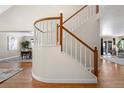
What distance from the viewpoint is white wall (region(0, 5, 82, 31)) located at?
822 centimetres

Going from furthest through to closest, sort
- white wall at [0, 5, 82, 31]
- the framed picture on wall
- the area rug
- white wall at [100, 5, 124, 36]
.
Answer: the framed picture on wall → white wall at [0, 5, 82, 31] → white wall at [100, 5, 124, 36] → the area rug

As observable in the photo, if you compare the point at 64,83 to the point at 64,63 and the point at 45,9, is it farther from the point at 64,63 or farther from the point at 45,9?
the point at 45,9

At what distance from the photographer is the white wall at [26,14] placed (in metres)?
8.22

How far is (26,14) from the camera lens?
27.7 ft

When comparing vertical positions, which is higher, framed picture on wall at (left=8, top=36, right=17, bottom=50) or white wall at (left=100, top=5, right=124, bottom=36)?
Result: white wall at (left=100, top=5, right=124, bottom=36)

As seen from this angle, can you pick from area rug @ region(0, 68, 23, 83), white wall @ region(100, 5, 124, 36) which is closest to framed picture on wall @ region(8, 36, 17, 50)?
area rug @ region(0, 68, 23, 83)

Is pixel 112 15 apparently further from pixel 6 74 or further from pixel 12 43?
pixel 12 43

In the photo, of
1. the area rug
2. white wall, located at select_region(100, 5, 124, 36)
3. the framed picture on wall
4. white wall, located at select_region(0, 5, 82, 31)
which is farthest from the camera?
the framed picture on wall

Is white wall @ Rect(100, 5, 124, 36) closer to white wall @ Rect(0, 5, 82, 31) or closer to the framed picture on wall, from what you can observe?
white wall @ Rect(0, 5, 82, 31)

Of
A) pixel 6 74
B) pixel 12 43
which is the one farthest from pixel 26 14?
pixel 12 43

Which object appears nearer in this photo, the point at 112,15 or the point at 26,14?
the point at 112,15

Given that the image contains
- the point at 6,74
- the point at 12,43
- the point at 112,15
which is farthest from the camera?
the point at 12,43

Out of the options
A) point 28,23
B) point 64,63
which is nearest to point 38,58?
point 64,63
